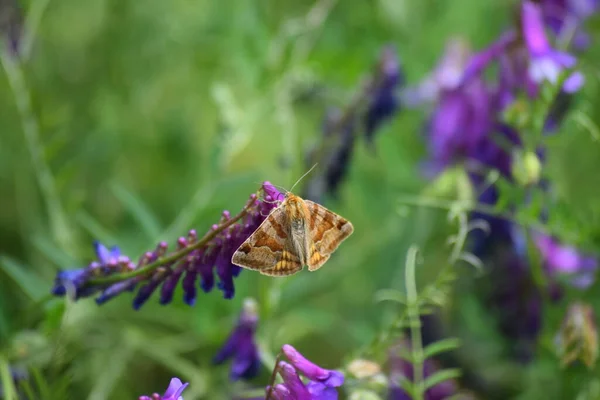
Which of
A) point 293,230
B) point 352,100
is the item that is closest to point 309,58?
point 352,100

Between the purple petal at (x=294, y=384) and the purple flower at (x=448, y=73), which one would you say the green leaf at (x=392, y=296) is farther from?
the purple flower at (x=448, y=73)

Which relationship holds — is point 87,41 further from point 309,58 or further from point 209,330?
→ point 209,330

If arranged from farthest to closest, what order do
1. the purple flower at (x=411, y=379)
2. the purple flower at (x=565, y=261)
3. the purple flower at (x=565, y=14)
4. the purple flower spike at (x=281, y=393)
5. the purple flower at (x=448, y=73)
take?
the purple flower at (x=565, y=14) < the purple flower at (x=448, y=73) < the purple flower at (x=565, y=261) < the purple flower at (x=411, y=379) < the purple flower spike at (x=281, y=393)

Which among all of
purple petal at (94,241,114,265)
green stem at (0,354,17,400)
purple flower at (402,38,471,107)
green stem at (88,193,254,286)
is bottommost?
green stem at (0,354,17,400)

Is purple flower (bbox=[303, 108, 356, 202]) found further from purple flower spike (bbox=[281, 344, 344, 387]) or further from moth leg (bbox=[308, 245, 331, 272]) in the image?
purple flower spike (bbox=[281, 344, 344, 387])

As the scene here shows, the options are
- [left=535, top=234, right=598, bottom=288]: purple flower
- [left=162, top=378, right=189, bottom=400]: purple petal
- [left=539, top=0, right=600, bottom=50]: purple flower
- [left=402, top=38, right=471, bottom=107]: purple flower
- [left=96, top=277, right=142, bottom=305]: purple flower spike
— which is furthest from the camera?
[left=539, top=0, right=600, bottom=50]: purple flower

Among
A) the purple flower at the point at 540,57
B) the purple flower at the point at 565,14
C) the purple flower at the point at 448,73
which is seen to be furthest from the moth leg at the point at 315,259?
the purple flower at the point at 565,14

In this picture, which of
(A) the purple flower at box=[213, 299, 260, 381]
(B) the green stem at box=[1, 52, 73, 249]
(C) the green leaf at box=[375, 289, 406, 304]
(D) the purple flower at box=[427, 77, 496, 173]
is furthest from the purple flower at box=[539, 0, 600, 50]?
(B) the green stem at box=[1, 52, 73, 249]

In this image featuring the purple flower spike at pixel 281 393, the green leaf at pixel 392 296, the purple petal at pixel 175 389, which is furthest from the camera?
the green leaf at pixel 392 296
